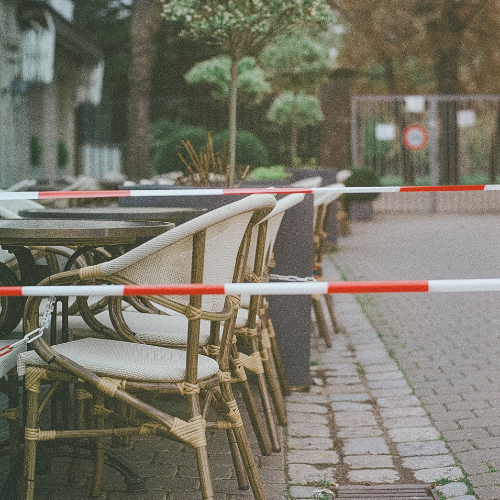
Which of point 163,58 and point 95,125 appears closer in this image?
point 95,125

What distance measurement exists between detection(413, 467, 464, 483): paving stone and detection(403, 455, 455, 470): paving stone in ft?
0.12

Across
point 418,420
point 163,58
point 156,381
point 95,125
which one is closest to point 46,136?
point 95,125

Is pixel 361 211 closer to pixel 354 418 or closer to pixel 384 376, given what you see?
pixel 384 376

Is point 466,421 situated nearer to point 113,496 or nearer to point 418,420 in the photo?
point 418,420

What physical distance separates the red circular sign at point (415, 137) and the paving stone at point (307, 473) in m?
16.4

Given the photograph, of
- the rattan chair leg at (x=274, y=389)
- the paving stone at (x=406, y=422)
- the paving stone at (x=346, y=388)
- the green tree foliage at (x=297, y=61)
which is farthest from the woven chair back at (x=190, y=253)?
the green tree foliage at (x=297, y=61)

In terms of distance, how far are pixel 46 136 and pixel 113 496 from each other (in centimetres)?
1362

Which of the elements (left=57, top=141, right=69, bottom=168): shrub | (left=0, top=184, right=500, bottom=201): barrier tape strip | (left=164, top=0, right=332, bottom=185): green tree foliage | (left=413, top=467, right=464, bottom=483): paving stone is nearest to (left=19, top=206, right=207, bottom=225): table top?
(left=0, top=184, right=500, bottom=201): barrier tape strip

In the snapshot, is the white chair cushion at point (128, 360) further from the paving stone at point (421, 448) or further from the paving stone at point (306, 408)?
the paving stone at point (306, 408)

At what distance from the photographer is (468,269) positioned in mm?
8836

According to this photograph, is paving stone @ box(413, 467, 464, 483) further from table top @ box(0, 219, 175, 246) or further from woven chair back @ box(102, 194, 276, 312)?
table top @ box(0, 219, 175, 246)

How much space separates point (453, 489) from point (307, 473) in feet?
1.93

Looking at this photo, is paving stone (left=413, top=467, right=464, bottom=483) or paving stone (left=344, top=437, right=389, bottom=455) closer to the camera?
paving stone (left=413, top=467, right=464, bottom=483)

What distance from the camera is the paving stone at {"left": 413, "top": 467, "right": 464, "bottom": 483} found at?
3320mm
